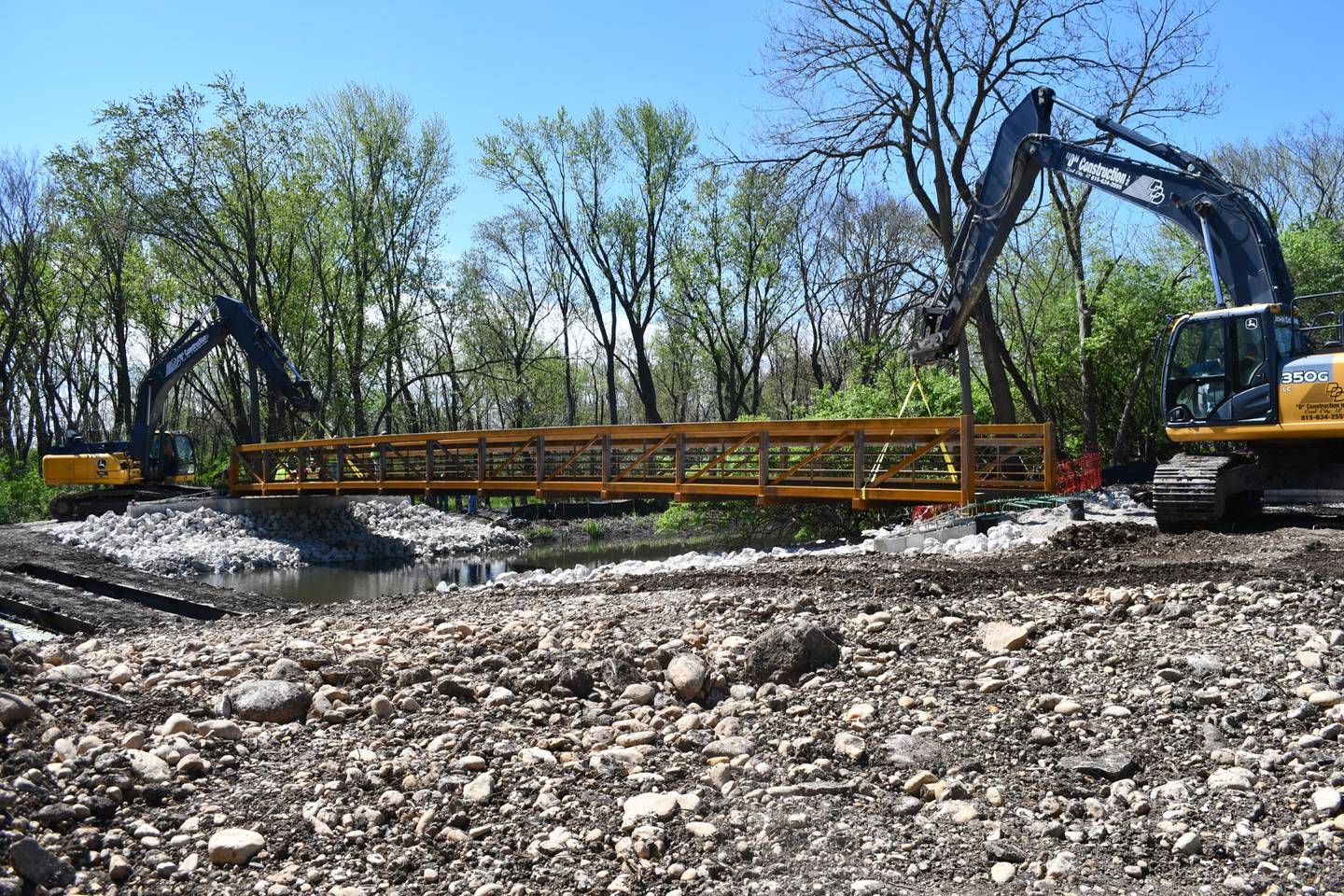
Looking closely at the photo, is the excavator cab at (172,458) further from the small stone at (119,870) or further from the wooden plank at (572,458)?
the small stone at (119,870)

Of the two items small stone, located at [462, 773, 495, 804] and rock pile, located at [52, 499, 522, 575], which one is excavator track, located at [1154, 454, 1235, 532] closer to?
small stone, located at [462, 773, 495, 804]

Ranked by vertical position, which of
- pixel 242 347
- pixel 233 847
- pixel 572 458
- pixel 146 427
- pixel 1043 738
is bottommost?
pixel 1043 738

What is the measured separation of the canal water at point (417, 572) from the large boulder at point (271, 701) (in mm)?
11917

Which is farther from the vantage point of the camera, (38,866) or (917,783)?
(917,783)

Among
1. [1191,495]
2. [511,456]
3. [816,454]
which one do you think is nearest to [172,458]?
[511,456]

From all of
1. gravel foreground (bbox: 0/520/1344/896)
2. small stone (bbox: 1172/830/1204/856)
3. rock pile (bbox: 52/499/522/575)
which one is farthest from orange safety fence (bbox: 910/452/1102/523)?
rock pile (bbox: 52/499/522/575)

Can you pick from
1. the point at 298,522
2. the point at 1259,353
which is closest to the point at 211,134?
the point at 298,522

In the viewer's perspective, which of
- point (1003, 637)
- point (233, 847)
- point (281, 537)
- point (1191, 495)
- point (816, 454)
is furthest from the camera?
point (281, 537)

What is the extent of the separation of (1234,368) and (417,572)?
56.2 feet

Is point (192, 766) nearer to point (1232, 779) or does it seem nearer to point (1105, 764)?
point (1105, 764)

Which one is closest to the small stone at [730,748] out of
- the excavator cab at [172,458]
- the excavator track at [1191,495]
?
the excavator track at [1191,495]

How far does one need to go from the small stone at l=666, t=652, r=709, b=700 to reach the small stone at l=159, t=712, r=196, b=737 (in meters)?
2.52

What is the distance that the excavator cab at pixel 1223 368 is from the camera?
449 inches

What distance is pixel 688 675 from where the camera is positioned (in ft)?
18.4
